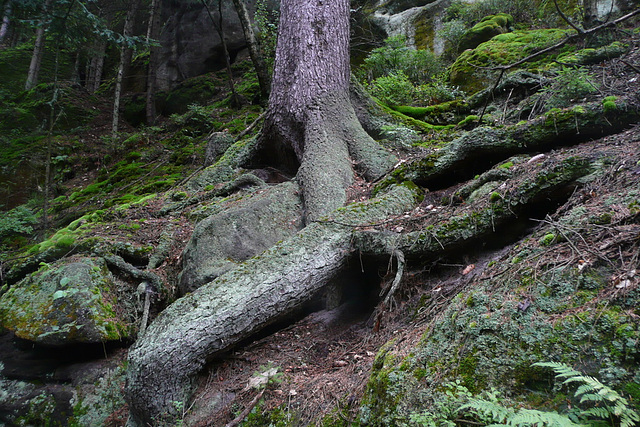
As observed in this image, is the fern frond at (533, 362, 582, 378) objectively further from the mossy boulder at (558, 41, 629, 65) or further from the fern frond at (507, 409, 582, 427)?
the mossy boulder at (558, 41, 629, 65)

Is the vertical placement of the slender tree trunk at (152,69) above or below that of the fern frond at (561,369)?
above

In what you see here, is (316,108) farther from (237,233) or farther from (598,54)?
(598,54)

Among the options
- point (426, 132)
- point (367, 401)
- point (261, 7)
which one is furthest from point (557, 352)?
point (261, 7)

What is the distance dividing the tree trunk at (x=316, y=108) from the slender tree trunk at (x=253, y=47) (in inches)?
177

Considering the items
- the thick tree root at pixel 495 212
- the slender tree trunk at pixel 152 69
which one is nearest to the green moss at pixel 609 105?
the thick tree root at pixel 495 212

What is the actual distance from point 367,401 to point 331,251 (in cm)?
158

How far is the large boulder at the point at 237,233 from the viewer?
4.29 metres

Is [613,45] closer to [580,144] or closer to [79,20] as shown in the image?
[580,144]

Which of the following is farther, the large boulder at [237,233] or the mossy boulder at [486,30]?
the mossy boulder at [486,30]

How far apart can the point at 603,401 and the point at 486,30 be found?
11.1 m

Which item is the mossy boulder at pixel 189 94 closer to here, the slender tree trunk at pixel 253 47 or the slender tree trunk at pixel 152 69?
the slender tree trunk at pixel 152 69

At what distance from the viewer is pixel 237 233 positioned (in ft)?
14.9

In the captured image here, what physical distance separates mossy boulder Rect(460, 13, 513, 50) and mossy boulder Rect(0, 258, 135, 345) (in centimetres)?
1088

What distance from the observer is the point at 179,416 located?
120 inches
